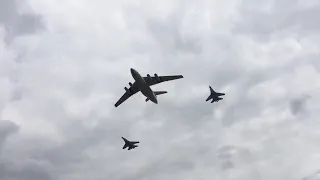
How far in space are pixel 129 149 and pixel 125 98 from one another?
129ft

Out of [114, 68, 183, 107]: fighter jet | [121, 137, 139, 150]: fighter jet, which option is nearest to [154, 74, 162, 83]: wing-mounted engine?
[114, 68, 183, 107]: fighter jet

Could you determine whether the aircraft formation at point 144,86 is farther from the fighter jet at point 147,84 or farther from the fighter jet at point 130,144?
the fighter jet at point 130,144

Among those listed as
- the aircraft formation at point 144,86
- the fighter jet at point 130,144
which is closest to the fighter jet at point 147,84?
the aircraft formation at point 144,86

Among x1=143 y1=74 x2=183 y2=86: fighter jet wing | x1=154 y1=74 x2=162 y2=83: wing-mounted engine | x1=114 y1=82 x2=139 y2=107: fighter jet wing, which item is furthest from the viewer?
x1=114 y1=82 x2=139 y2=107: fighter jet wing

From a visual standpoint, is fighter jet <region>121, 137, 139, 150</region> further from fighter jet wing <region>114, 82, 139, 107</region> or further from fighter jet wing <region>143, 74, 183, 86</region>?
fighter jet wing <region>143, 74, 183, 86</region>

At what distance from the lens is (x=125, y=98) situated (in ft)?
456

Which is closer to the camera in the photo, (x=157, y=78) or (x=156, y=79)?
(x=157, y=78)

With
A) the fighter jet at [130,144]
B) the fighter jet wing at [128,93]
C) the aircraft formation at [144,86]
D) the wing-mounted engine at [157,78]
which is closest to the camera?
the aircraft formation at [144,86]

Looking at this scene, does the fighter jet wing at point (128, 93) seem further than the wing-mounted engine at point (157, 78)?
Yes

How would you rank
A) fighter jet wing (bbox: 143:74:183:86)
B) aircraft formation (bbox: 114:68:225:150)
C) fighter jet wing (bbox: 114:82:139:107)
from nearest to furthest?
aircraft formation (bbox: 114:68:225:150), fighter jet wing (bbox: 143:74:183:86), fighter jet wing (bbox: 114:82:139:107)

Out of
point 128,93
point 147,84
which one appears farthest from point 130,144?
point 147,84

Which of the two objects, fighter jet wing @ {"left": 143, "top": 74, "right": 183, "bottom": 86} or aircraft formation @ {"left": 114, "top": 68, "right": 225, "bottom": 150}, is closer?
aircraft formation @ {"left": 114, "top": 68, "right": 225, "bottom": 150}

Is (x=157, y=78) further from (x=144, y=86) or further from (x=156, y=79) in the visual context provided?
(x=144, y=86)

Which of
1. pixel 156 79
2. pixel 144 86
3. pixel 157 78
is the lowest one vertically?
pixel 144 86
